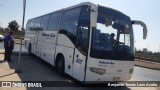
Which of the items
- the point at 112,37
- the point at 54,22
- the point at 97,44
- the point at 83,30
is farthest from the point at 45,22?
the point at 97,44

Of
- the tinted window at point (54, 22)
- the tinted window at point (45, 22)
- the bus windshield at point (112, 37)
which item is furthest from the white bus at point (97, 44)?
the tinted window at point (45, 22)

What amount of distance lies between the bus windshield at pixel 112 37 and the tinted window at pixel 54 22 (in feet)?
14.9

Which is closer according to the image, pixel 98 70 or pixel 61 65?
pixel 98 70

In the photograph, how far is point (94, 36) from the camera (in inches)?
398

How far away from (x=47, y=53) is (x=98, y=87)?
5644 millimetres

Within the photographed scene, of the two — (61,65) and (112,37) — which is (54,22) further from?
(112,37)

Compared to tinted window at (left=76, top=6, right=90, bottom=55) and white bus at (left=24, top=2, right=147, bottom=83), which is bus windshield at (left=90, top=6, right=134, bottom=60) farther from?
tinted window at (left=76, top=6, right=90, bottom=55)

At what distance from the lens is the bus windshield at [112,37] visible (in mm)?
10141

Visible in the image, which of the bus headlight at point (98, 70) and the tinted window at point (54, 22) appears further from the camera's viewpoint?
the tinted window at point (54, 22)

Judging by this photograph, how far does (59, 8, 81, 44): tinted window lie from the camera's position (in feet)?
38.3

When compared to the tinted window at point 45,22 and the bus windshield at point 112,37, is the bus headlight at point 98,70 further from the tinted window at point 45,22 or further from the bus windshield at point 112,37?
the tinted window at point 45,22

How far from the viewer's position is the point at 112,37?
10.5 m

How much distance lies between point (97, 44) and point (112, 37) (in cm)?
78

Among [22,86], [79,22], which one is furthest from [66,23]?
[22,86]
